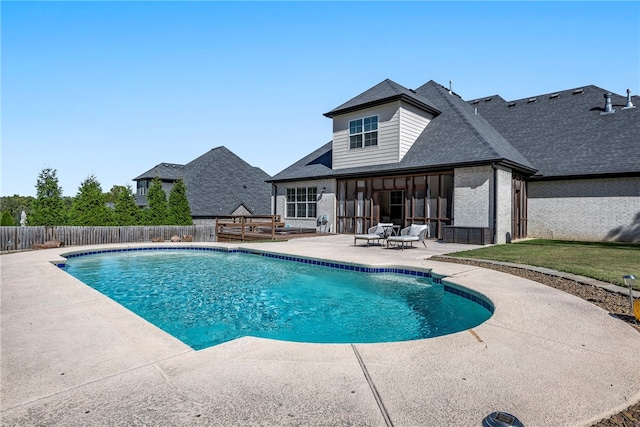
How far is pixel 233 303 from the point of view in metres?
6.25

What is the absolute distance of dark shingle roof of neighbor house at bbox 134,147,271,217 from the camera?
26969 millimetres

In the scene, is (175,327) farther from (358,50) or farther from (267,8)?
(358,50)

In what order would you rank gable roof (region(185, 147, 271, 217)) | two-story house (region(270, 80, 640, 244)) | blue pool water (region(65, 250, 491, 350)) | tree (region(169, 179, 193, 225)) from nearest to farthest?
1. blue pool water (region(65, 250, 491, 350))
2. two-story house (region(270, 80, 640, 244))
3. tree (region(169, 179, 193, 225))
4. gable roof (region(185, 147, 271, 217))

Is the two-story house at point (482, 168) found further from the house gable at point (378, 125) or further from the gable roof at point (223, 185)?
the gable roof at point (223, 185)

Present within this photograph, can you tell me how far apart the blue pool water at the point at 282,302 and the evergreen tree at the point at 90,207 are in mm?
6686

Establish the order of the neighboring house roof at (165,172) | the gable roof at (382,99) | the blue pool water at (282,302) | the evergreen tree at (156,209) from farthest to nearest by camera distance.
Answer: the neighboring house roof at (165,172) < the evergreen tree at (156,209) < the gable roof at (382,99) < the blue pool water at (282,302)

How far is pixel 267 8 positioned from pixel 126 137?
1406 centimetres

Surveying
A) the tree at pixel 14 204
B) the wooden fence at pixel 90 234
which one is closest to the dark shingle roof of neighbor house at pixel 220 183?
the wooden fence at pixel 90 234

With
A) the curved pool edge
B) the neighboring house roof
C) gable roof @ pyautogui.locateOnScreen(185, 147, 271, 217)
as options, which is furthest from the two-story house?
the neighboring house roof

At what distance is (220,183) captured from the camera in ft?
95.8

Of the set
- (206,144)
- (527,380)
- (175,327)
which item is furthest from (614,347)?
(206,144)

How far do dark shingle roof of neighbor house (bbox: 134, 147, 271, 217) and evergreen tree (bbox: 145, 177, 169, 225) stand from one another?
23.7ft

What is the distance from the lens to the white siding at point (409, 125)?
1591cm

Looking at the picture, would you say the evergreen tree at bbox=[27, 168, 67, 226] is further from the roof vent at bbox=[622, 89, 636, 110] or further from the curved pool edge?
the roof vent at bbox=[622, 89, 636, 110]
